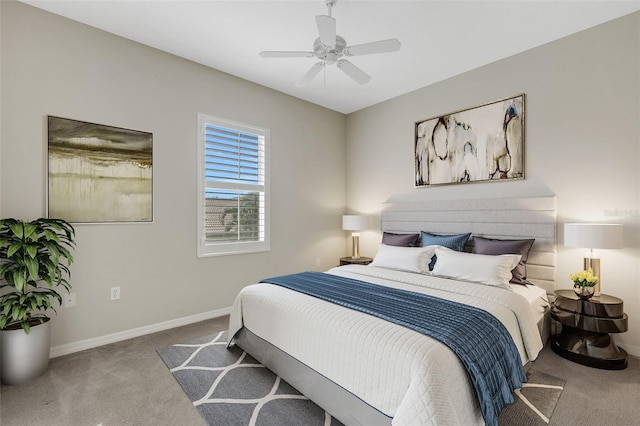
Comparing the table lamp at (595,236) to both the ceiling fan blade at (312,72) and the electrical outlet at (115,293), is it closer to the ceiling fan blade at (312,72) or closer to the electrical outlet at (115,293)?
the ceiling fan blade at (312,72)

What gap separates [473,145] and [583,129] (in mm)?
961

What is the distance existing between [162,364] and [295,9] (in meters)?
3.01

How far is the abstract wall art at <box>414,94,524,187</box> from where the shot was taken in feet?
10.5

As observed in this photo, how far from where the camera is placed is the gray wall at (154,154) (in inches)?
95.9

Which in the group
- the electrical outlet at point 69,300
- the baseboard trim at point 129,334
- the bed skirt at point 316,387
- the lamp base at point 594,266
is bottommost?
the baseboard trim at point 129,334

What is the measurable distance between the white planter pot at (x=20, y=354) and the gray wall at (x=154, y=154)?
41cm

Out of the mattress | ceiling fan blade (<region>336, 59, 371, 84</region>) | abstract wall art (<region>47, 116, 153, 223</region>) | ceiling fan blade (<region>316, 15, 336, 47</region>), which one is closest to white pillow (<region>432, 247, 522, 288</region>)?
the mattress

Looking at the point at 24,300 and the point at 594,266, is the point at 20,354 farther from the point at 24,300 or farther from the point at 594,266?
the point at 594,266

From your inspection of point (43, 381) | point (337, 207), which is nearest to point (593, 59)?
point (337, 207)

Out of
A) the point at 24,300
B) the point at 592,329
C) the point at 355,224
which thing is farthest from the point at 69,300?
the point at 592,329

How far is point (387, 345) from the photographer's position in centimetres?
156

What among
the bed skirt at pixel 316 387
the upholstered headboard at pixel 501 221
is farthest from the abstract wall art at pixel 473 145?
the bed skirt at pixel 316 387

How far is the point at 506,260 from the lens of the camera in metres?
2.66

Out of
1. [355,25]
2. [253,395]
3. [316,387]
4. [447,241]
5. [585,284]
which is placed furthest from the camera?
[447,241]
